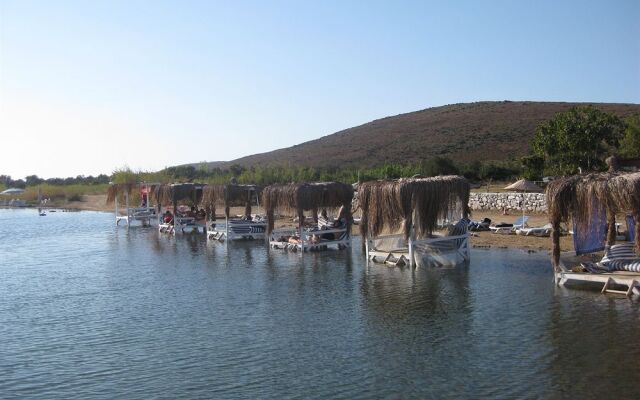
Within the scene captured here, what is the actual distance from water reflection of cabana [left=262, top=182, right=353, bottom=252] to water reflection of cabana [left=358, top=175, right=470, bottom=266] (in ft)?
13.9

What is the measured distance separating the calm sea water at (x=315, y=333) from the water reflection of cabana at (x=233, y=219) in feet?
30.7

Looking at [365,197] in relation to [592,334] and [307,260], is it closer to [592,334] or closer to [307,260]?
[307,260]

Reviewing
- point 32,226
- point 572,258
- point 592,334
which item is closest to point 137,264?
point 572,258

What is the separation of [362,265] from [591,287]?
7.81 m

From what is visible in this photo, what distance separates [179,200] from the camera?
36.8 metres

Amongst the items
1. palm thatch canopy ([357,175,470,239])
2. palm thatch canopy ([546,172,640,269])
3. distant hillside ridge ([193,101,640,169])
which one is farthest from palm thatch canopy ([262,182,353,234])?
distant hillside ridge ([193,101,640,169])

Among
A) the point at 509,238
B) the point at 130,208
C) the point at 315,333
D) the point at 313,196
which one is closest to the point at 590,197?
the point at 315,333

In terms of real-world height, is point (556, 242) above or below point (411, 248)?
above

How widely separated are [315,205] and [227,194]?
8035mm

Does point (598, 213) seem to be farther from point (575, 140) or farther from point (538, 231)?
point (575, 140)

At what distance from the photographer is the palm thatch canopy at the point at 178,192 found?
36.1 m

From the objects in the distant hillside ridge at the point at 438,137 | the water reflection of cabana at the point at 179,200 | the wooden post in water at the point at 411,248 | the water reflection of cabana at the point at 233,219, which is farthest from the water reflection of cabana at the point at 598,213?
the distant hillside ridge at the point at 438,137

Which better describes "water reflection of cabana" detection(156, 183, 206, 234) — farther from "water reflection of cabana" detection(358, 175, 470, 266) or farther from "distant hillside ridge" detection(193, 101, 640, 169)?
"distant hillside ridge" detection(193, 101, 640, 169)

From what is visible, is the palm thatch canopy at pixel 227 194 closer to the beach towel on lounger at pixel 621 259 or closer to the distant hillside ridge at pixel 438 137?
the beach towel on lounger at pixel 621 259
